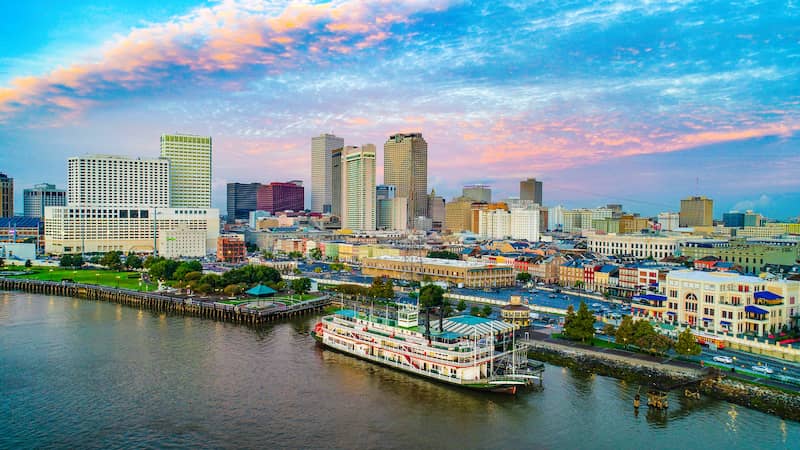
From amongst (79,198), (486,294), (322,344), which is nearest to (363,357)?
(322,344)

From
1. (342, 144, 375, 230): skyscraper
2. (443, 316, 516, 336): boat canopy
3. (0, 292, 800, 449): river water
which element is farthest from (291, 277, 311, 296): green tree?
(342, 144, 375, 230): skyscraper

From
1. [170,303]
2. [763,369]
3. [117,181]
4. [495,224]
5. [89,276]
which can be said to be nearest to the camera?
[763,369]

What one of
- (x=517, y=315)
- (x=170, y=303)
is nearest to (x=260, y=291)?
(x=170, y=303)

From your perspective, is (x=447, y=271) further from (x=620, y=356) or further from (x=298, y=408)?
(x=298, y=408)

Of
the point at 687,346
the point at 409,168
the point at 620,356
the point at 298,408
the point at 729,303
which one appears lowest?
the point at 298,408

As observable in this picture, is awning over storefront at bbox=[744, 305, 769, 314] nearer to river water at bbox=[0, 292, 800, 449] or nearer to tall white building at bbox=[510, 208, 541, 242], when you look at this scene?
river water at bbox=[0, 292, 800, 449]
